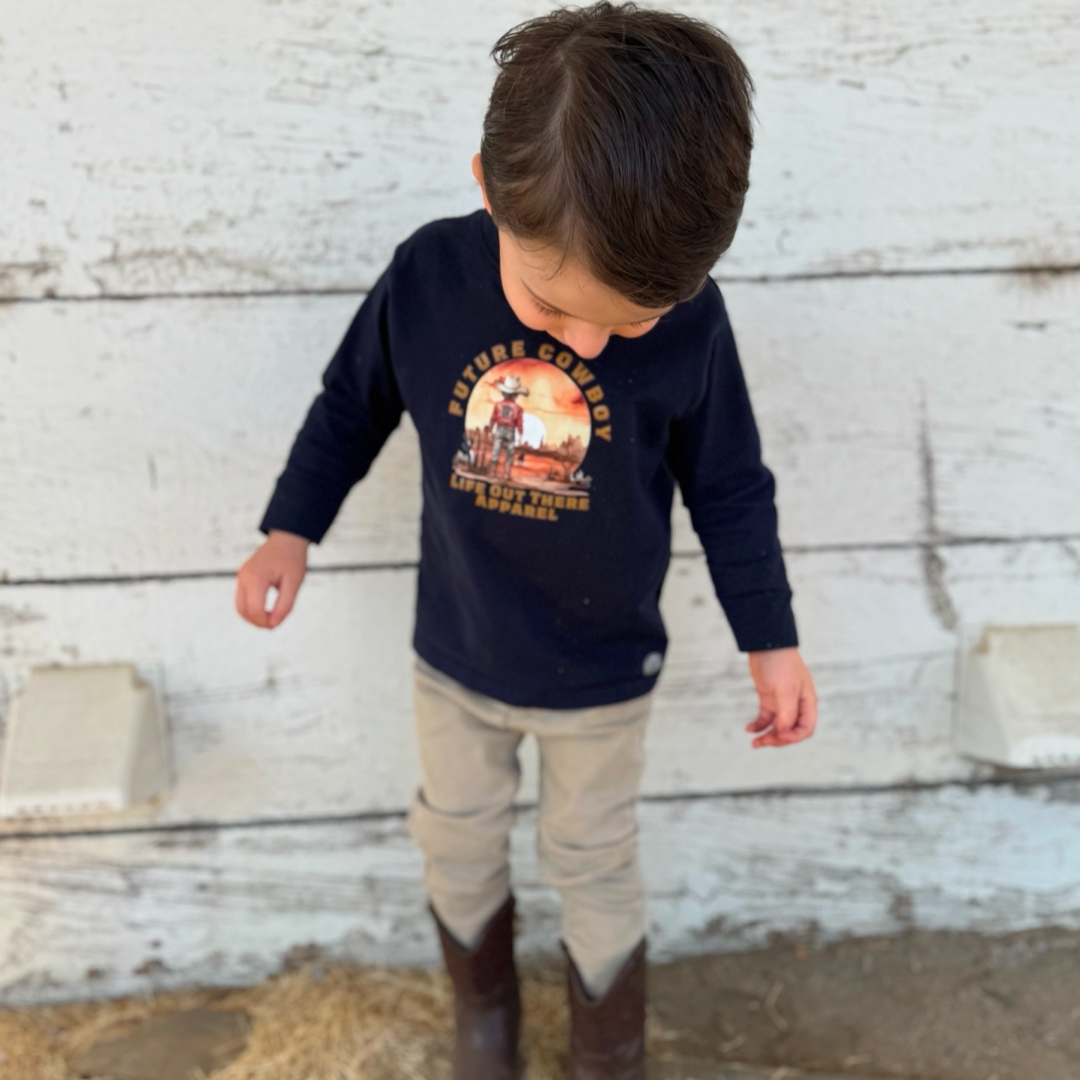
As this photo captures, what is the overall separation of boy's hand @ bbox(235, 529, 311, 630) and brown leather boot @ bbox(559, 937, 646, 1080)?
48 cm

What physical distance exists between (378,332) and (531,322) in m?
0.19

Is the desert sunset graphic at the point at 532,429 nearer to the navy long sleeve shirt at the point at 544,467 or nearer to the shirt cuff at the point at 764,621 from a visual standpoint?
the navy long sleeve shirt at the point at 544,467

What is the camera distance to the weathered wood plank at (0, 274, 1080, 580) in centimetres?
115

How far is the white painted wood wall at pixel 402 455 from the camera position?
1092 millimetres

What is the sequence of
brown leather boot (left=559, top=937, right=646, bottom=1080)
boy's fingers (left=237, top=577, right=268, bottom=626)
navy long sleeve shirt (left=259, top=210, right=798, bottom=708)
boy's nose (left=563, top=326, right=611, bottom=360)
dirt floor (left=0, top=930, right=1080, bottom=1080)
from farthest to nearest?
dirt floor (left=0, top=930, right=1080, bottom=1080), brown leather boot (left=559, top=937, right=646, bottom=1080), boy's fingers (left=237, top=577, right=268, bottom=626), navy long sleeve shirt (left=259, top=210, right=798, bottom=708), boy's nose (left=563, top=326, right=611, bottom=360)

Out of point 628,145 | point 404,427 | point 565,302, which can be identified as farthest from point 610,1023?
point 628,145

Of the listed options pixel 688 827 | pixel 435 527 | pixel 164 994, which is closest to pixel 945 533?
pixel 688 827

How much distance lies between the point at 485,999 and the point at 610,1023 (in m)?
0.14

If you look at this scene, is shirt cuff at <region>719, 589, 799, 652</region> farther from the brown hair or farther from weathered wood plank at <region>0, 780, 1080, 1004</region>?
weathered wood plank at <region>0, 780, 1080, 1004</region>

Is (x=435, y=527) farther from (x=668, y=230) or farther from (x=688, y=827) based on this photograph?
(x=688, y=827)

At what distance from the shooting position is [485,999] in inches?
46.4

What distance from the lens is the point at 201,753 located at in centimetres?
128

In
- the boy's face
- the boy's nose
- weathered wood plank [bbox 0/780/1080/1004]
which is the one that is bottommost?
weathered wood plank [bbox 0/780/1080/1004]

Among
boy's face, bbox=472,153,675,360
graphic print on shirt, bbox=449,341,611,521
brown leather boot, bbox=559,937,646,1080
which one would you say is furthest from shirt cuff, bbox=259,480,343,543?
brown leather boot, bbox=559,937,646,1080
